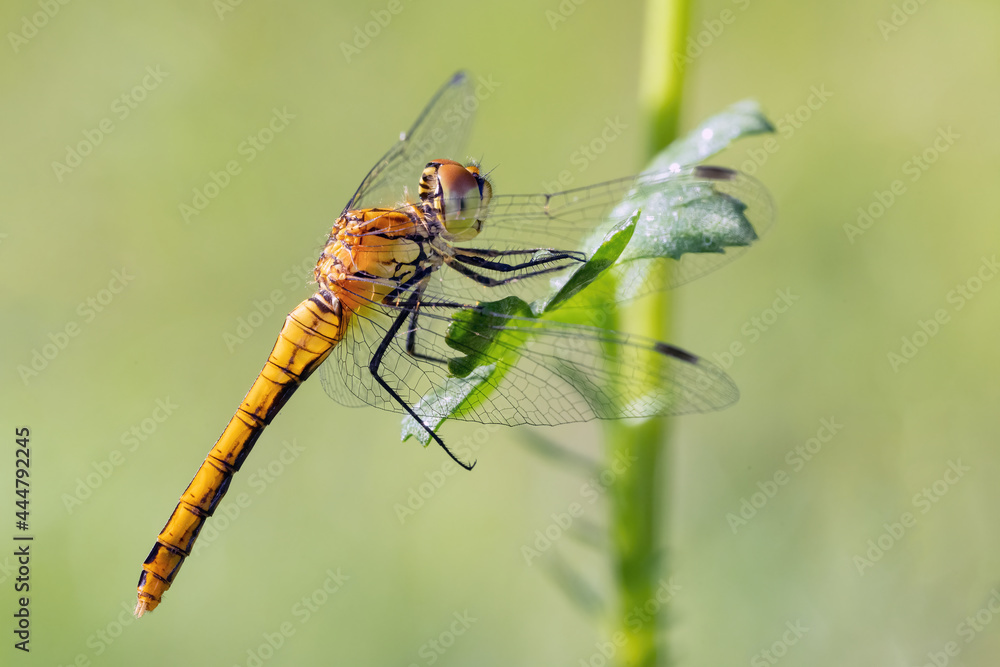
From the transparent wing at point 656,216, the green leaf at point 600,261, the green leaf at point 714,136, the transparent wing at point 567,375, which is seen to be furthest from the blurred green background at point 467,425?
the green leaf at point 714,136

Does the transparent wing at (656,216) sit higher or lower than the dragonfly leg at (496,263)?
higher

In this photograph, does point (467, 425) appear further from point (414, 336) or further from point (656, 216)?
point (656, 216)

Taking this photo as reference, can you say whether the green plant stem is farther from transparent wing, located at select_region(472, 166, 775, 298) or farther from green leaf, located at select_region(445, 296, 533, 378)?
green leaf, located at select_region(445, 296, 533, 378)

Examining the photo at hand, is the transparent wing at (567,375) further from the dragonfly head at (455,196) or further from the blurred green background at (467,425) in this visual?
the blurred green background at (467,425)

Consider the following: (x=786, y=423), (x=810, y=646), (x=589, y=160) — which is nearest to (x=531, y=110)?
(x=589, y=160)

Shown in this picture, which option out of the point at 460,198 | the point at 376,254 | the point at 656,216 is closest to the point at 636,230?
the point at 656,216

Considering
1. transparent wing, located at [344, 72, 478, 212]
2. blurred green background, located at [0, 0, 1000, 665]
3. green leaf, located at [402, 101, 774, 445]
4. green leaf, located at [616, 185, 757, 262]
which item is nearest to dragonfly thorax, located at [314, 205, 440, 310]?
blurred green background, located at [0, 0, 1000, 665]
